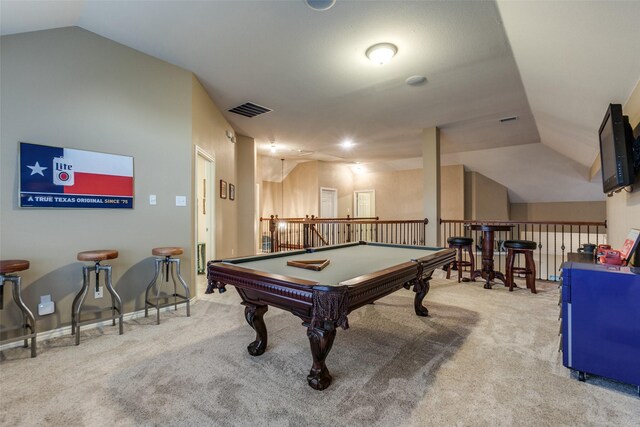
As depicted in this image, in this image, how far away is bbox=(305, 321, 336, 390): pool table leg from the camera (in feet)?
5.74

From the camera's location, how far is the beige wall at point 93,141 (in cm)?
245

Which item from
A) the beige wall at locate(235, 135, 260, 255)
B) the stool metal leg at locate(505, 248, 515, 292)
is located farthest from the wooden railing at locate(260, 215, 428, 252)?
the stool metal leg at locate(505, 248, 515, 292)

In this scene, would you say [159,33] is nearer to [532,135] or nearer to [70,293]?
[70,293]

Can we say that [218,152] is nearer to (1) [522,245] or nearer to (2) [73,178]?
(2) [73,178]

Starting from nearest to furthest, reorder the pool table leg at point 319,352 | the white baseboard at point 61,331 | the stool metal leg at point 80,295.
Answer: the pool table leg at point 319,352
the white baseboard at point 61,331
the stool metal leg at point 80,295

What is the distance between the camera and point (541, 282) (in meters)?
4.63

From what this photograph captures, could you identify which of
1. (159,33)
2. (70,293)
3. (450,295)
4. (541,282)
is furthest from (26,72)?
(541,282)

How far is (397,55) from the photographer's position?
309 centimetres

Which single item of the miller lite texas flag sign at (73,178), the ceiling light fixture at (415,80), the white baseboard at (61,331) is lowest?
the white baseboard at (61,331)

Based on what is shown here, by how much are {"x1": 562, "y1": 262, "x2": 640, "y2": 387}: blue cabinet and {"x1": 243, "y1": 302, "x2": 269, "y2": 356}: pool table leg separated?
2.15 meters

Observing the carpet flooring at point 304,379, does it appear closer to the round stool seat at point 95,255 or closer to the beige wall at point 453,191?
the round stool seat at point 95,255

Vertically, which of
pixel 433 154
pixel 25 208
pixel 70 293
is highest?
pixel 433 154

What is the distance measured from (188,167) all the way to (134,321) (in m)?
1.77

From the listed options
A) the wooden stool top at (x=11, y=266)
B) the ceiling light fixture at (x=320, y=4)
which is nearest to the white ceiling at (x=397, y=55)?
the ceiling light fixture at (x=320, y=4)
